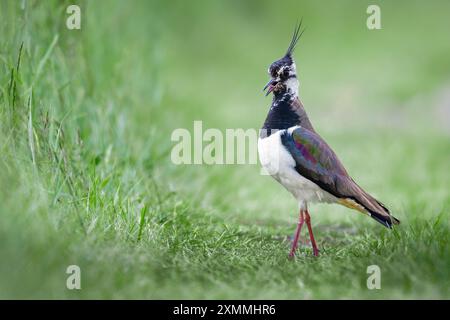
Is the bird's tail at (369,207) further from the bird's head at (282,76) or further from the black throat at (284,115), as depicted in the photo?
the bird's head at (282,76)

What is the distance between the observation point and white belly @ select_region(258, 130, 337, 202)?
4348 millimetres

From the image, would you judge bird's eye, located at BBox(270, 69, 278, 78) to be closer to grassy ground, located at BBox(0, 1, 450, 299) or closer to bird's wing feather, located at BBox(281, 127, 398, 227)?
bird's wing feather, located at BBox(281, 127, 398, 227)

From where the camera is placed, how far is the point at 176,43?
1298 centimetres

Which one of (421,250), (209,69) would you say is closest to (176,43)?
(209,69)

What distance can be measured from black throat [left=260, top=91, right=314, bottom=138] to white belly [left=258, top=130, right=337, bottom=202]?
0.07 metres

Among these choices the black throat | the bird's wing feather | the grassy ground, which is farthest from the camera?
the black throat

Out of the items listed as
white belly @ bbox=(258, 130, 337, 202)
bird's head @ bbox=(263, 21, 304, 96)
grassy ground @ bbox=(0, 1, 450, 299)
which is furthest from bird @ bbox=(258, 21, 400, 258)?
grassy ground @ bbox=(0, 1, 450, 299)

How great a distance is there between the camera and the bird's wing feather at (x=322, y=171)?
171 inches

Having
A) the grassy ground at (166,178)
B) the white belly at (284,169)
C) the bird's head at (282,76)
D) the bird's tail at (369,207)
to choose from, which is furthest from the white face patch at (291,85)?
the grassy ground at (166,178)

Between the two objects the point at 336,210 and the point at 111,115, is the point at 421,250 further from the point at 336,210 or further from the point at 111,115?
the point at 111,115

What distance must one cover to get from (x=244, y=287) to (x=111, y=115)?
288 cm

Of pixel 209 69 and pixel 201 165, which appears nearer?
pixel 201 165

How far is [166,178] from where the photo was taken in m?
6.50
